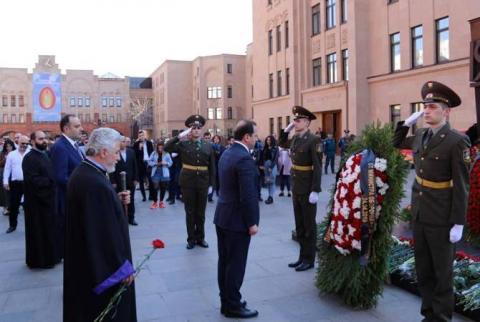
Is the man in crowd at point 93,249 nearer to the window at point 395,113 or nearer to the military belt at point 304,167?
the military belt at point 304,167

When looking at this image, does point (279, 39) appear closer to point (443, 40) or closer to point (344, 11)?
point (344, 11)

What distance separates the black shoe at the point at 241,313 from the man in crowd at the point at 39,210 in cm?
326

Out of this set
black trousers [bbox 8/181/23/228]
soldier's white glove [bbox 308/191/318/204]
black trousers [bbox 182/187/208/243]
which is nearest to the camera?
soldier's white glove [bbox 308/191/318/204]

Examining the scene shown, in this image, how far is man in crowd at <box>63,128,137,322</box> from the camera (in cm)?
306

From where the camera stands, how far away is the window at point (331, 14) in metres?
30.3

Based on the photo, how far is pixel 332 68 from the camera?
30828 mm

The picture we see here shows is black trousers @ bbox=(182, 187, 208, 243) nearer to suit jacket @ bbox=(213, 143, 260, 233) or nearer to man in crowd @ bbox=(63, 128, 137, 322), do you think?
suit jacket @ bbox=(213, 143, 260, 233)

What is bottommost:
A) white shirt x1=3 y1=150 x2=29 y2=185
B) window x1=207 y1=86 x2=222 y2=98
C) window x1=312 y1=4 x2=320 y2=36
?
white shirt x1=3 y1=150 x2=29 y2=185

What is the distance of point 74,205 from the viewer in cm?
316

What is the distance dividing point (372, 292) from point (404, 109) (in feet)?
72.5

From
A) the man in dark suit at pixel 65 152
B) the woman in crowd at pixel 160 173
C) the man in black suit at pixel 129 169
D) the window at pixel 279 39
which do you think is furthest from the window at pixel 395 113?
the man in dark suit at pixel 65 152

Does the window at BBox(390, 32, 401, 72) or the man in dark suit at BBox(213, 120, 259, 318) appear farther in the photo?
the window at BBox(390, 32, 401, 72)

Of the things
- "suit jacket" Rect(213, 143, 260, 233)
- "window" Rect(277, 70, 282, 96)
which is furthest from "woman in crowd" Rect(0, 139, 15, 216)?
"window" Rect(277, 70, 282, 96)

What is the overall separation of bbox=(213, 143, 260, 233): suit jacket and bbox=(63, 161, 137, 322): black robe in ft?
5.17
